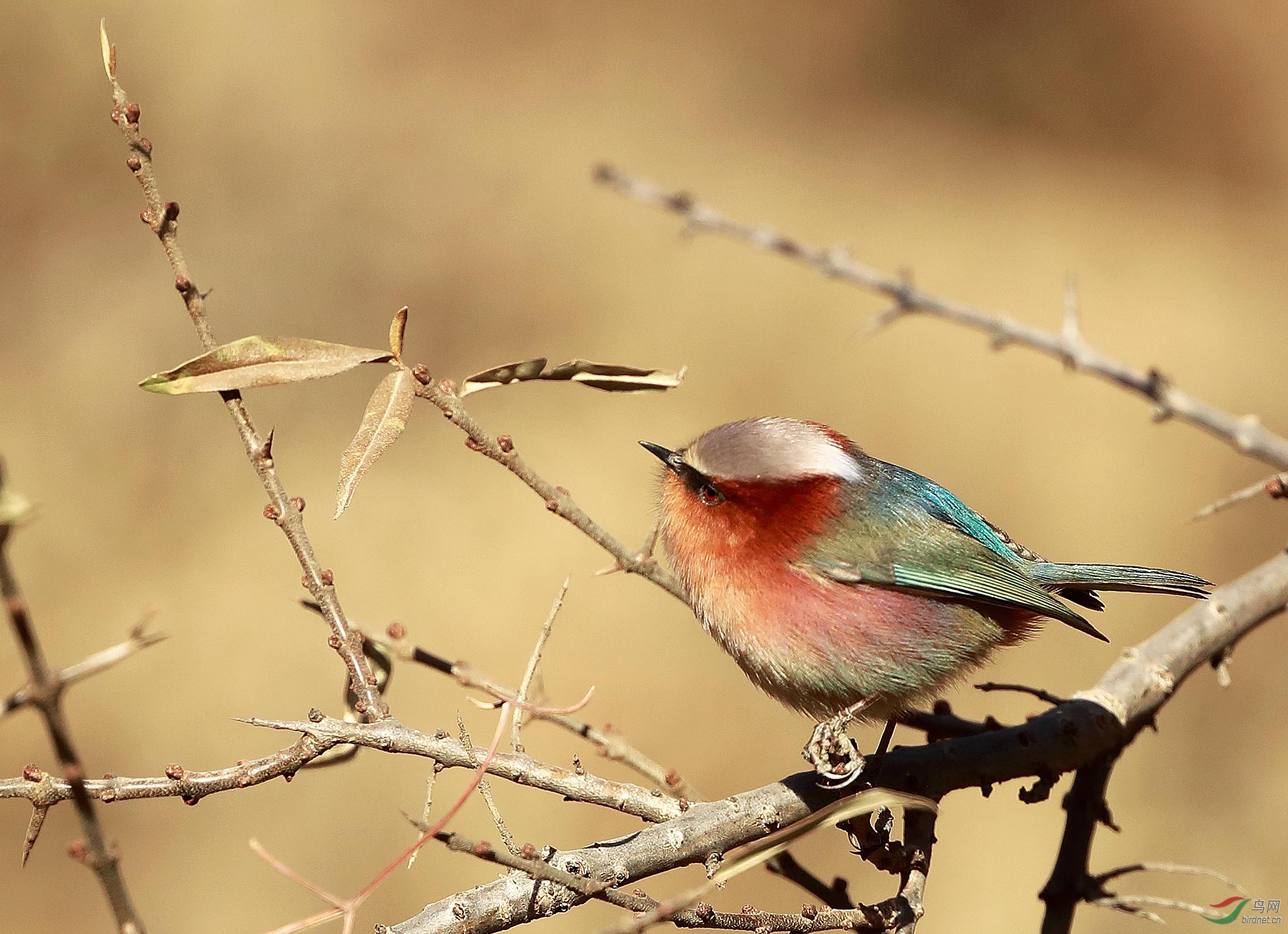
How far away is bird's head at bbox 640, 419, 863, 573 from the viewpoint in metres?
3.45

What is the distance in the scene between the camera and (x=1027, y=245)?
7527mm

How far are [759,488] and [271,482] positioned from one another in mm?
1574

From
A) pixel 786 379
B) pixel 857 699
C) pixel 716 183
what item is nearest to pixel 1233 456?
pixel 786 379

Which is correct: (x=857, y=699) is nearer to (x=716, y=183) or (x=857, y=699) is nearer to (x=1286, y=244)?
(x=716, y=183)

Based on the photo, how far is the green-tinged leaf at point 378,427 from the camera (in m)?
2.27

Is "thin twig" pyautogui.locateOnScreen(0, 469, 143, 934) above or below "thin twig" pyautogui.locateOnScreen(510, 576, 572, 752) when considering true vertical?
below

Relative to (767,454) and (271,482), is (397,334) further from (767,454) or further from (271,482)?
(767,454)

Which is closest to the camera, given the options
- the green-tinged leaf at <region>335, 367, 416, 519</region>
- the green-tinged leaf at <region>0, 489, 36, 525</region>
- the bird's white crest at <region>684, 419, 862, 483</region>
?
the green-tinged leaf at <region>0, 489, 36, 525</region>

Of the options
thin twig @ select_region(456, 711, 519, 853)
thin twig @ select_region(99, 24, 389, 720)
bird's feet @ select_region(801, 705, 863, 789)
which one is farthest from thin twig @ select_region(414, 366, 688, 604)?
bird's feet @ select_region(801, 705, 863, 789)

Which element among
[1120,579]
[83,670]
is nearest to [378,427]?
[83,670]

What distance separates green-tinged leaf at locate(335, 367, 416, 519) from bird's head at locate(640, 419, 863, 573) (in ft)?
3.72

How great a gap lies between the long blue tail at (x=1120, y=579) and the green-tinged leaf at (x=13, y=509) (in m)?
3.17

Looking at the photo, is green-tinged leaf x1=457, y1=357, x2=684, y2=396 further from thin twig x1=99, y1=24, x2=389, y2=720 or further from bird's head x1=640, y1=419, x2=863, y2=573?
bird's head x1=640, y1=419, x2=863, y2=573

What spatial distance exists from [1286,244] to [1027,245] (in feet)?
6.64
